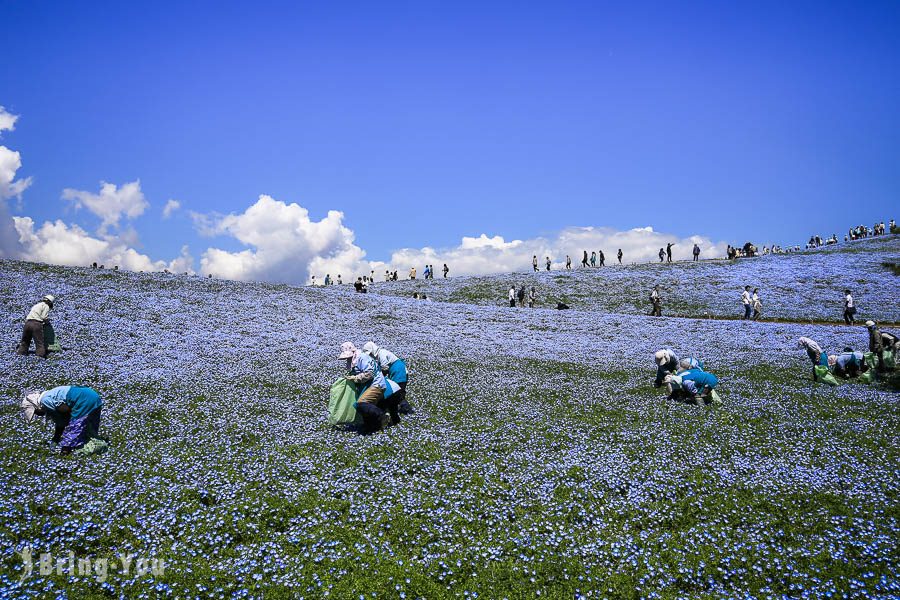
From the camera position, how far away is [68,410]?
1115 cm

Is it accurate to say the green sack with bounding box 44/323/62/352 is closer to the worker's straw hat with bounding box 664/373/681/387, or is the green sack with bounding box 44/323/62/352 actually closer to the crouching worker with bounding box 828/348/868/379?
the worker's straw hat with bounding box 664/373/681/387

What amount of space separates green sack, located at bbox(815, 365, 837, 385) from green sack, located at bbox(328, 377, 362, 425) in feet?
57.6

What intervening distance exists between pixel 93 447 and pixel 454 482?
318 inches

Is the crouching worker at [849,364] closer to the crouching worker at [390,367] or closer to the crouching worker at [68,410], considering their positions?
the crouching worker at [390,367]

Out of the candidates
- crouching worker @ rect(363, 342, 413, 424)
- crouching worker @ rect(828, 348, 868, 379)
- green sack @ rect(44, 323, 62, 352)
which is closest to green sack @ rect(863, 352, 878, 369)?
crouching worker @ rect(828, 348, 868, 379)

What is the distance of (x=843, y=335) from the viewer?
2894 centimetres

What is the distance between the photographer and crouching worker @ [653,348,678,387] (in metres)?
17.8

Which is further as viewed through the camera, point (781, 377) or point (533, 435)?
point (781, 377)

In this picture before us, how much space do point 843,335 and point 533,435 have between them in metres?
26.0

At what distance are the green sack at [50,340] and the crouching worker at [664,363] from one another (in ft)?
75.9

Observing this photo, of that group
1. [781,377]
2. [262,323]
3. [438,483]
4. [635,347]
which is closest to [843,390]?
[781,377]

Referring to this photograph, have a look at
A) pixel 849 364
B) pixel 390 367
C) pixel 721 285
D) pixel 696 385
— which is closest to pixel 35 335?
pixel 390 367

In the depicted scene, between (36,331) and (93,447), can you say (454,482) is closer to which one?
(93,447)

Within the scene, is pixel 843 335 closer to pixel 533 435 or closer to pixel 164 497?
pixel 533 435
